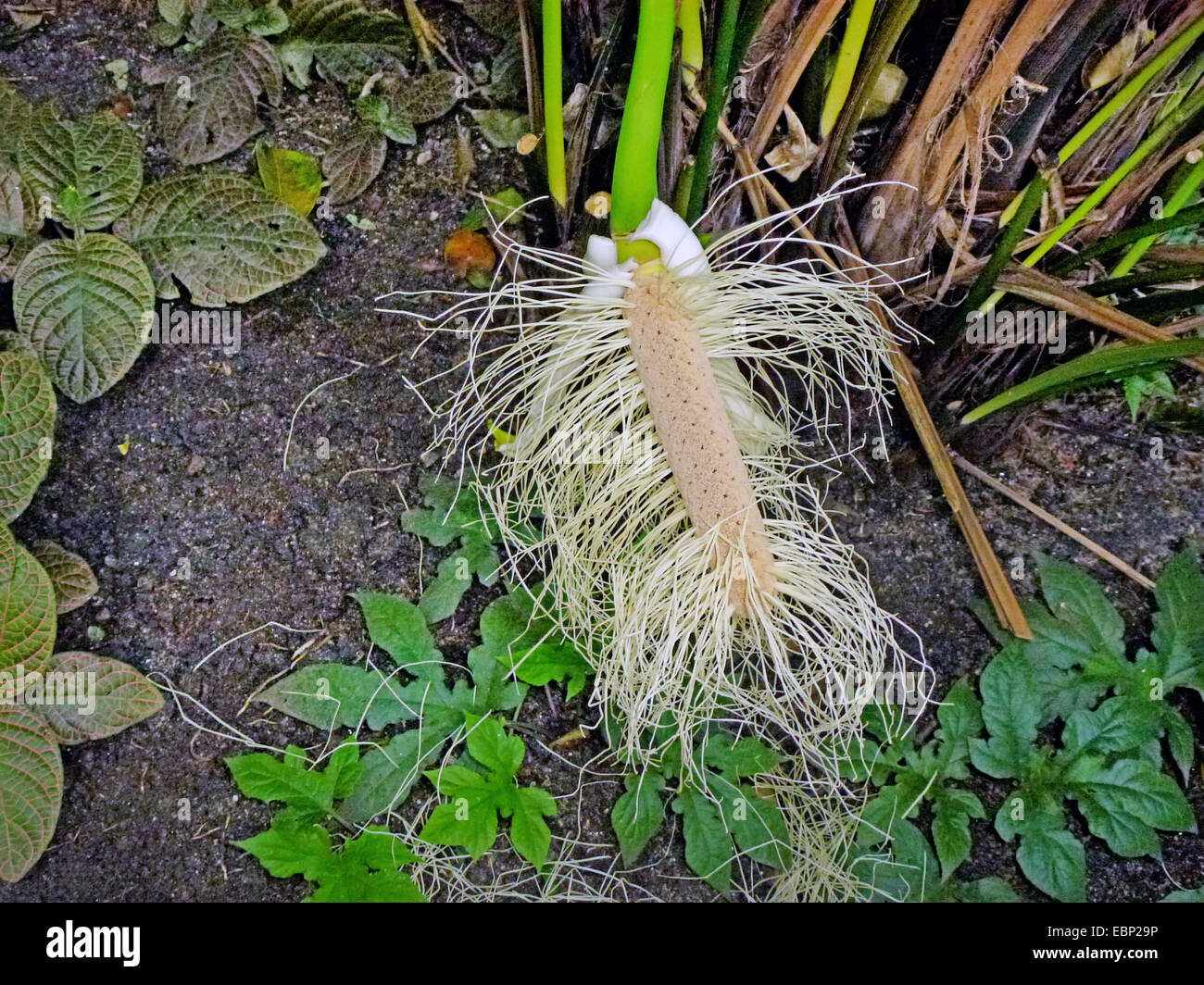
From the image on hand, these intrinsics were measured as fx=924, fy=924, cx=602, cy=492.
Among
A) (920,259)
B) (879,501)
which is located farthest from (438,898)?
(920,259)

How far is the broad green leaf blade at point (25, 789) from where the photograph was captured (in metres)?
1.06

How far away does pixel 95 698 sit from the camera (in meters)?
1.11

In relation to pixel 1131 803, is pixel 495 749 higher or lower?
higher

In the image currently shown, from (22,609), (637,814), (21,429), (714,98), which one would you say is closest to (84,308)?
(21,429)

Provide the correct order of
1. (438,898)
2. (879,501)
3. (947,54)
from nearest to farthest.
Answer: (947,54)
(438,898)
(879,501)

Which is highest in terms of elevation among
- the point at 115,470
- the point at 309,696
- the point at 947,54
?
the point at 947,54

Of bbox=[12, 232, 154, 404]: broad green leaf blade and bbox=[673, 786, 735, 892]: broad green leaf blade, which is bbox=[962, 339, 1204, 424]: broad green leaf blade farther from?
bbox=[12, 232, 154, 404]: broad green leaf blade

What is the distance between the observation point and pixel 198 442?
1.19m

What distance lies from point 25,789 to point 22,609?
0.21m

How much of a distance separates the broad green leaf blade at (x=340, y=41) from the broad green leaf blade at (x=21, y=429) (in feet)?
1.64

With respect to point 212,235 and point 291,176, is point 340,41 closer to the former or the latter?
point 291,176

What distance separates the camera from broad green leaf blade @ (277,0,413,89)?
1.19 metres

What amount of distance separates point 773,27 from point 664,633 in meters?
0.73
